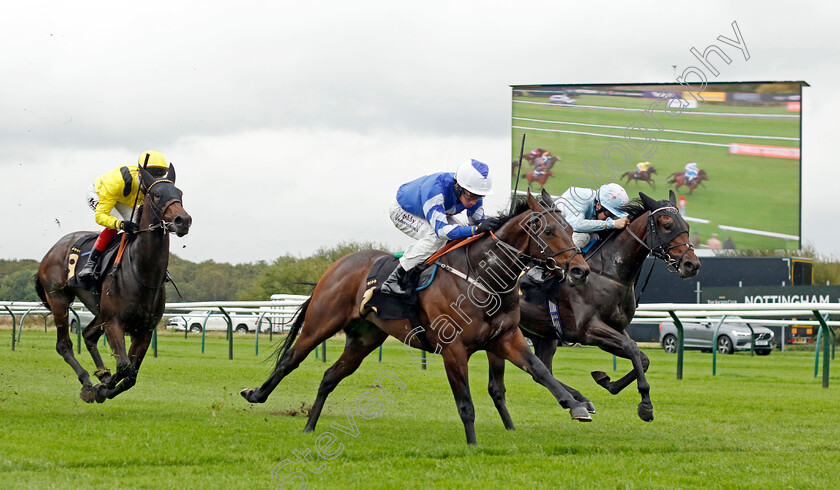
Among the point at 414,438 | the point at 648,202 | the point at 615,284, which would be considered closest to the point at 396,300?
the point at 414,438

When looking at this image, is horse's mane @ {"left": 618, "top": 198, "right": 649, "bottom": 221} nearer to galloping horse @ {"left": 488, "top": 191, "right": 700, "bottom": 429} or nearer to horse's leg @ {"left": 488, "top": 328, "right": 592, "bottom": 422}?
galloping horse @ {"left": 488, "top": 191, "right": 700, "bottom": 429}

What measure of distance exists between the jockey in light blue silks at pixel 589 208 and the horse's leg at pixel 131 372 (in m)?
3.94

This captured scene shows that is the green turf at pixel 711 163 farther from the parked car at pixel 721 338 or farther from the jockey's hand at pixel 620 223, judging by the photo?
the jockey's hand at pixel 620 223

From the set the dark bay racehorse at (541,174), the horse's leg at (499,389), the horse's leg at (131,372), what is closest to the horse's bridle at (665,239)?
the horse's leg at (499,389)

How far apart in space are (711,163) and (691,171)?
2.41 ft

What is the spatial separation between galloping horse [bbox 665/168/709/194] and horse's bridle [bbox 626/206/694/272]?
Answer: 1015 inches

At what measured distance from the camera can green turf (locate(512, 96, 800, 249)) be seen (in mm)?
32688

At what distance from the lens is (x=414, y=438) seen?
690 centimetres

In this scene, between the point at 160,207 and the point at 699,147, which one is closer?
the point at 160,207

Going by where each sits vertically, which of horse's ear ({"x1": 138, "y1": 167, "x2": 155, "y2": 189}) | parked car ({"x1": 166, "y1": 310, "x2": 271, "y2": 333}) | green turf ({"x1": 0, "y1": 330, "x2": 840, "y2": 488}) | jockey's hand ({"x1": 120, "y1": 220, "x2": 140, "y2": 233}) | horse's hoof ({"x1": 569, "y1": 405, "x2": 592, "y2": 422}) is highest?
horse's ear ({"x1": 138, "y1": 167, "x2": 155, "y2": 189})

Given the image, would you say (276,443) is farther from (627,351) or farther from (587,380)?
(587,380)

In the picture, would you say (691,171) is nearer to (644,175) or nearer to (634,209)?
(644,175)

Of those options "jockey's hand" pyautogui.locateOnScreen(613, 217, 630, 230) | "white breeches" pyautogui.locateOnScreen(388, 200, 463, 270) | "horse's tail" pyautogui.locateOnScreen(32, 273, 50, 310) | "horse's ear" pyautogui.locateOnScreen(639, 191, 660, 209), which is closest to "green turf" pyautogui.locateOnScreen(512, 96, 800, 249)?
"horse's ear" pyautogui.locateOnScreen(639, 191, 660, 209)

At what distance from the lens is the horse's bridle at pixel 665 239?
8234 mm
